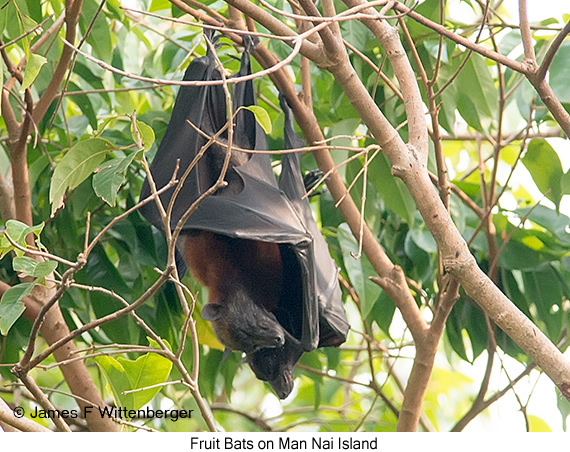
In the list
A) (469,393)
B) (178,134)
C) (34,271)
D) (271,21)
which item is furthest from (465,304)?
(469,393)

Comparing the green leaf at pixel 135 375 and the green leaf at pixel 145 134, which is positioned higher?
the green leaf at pixel 145 134

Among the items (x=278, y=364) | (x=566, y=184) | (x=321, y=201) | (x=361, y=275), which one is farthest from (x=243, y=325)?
(x=566, y=184)

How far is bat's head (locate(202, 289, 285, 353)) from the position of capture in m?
2.76

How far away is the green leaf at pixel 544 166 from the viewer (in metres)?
2.60

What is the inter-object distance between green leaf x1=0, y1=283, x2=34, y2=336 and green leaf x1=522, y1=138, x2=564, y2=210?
1834 millimetres

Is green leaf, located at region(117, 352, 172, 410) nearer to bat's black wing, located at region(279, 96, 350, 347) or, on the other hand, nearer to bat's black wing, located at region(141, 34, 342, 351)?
bat's black wing, located at region(141, 34, 342, 351)

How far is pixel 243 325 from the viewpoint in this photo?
2.80 metres

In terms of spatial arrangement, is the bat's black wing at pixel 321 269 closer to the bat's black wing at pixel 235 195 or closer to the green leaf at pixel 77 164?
the bat's black wing at pixel 235 195

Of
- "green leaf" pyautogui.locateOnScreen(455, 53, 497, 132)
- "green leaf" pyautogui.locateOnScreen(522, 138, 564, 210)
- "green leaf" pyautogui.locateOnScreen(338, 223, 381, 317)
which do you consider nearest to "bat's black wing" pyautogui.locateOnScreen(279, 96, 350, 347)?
"green leaf" pyautogui.locateOnScreen(338, 223, 381, 317)

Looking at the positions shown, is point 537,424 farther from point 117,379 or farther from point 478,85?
point 117,379

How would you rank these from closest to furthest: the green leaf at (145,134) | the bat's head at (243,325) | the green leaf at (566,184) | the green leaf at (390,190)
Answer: the green leaf at (145,134)
the green leaf at (566,184)
the green leaf at (390,190)
the bat's head at (243,325)

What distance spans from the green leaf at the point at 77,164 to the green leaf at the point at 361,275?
1095 millimetres

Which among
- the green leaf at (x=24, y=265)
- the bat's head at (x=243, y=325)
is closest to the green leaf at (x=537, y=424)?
the bat's head at (x=243, y=325)

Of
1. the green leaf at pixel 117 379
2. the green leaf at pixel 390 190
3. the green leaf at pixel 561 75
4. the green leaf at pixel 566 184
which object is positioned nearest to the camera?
the green leaf at pixel 117 379
